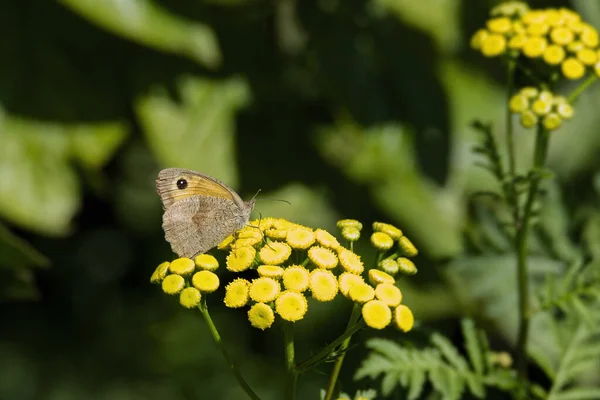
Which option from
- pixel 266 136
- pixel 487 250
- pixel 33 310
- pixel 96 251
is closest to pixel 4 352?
pixel 33 310

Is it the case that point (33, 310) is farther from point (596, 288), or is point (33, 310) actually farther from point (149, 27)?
point (596, 288)

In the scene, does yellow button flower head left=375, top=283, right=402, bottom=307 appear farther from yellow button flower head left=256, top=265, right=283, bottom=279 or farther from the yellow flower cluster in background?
yellow button flower head left=256, top=265, right=283, bottom=279

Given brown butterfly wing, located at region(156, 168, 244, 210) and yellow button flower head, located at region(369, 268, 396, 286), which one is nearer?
yellow button flower head, located at region(369, 268, 396, 286)

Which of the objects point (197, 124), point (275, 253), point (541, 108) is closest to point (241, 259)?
point (275, 253)

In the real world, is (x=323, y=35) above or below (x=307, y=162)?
above

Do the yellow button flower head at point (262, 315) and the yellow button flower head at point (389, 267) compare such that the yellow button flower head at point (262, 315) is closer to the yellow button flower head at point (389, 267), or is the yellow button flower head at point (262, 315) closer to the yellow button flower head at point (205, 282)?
the yellow button flower head at point (205, 282)

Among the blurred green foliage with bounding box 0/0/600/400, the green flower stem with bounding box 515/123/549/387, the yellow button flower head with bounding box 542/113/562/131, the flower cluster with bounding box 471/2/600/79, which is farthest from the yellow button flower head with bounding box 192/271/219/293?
the flower cluster with bounding box 471/2/600/79
